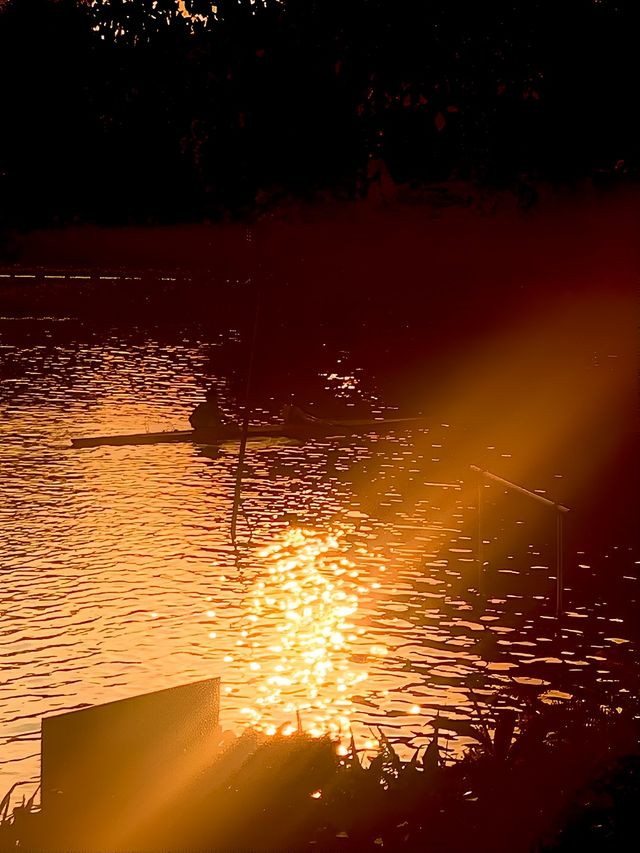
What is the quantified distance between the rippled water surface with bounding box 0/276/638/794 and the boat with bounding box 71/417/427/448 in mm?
286

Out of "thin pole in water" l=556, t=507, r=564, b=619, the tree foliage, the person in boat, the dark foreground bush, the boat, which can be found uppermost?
the tree foliage

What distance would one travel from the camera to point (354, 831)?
24.8 feet

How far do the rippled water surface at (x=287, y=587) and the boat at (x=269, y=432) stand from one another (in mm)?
286

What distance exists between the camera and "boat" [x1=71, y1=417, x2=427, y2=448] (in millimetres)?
35938

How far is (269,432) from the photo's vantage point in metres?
38.1

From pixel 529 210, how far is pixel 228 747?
605 centimetres

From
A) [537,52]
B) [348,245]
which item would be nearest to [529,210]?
[537,52]

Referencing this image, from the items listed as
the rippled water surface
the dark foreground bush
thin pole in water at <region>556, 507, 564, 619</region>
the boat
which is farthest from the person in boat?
the dark foreground bush

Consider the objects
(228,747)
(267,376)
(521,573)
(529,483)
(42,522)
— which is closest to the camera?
(228,747)

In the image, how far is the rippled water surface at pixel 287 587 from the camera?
1711cm

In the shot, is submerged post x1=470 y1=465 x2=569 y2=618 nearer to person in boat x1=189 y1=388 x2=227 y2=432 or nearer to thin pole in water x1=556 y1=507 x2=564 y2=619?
thin pole in water x1=556 y1=507 x2=564 y2=619

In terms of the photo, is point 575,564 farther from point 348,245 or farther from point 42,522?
point 348,245

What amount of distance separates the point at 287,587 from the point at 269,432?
15.8m

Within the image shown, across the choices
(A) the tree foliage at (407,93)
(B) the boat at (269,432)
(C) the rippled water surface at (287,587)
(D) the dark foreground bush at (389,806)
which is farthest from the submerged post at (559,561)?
(B) the boat at (269,432)
